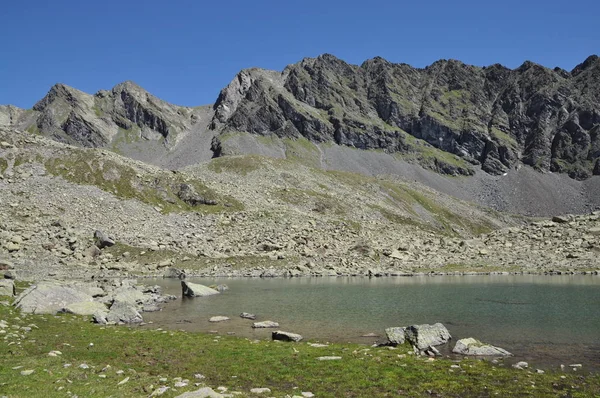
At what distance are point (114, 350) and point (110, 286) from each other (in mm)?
31715

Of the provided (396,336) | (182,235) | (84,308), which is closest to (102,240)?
(182,235)

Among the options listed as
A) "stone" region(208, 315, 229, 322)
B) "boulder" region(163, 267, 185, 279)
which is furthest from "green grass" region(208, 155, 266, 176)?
"stone" region(208, 315, 229, 322)

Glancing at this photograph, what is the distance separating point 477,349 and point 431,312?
47.8 feet

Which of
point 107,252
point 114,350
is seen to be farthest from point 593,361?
point 107,252

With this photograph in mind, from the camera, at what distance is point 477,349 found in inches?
894

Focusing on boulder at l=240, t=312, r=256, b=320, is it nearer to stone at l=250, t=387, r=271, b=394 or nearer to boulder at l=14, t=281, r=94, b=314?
boulder at l=14, t=281, r=94, b=314

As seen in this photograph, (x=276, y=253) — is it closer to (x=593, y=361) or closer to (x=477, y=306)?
(x=477, y=306)

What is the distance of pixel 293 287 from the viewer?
2286 inches

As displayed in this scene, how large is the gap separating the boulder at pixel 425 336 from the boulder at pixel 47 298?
27792 mm

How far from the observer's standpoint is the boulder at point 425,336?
23780 millimetres

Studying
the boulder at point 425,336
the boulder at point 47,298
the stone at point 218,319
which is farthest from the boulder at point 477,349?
the boulder at point 47,298

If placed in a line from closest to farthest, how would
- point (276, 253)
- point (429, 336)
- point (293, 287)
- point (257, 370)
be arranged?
point (257, 370) < point (429, 336) < point (293, 287) < point (276, 253)

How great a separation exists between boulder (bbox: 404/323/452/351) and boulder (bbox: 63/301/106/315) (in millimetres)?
24685

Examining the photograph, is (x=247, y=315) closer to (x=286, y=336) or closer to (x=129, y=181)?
(x=286, y=336)
